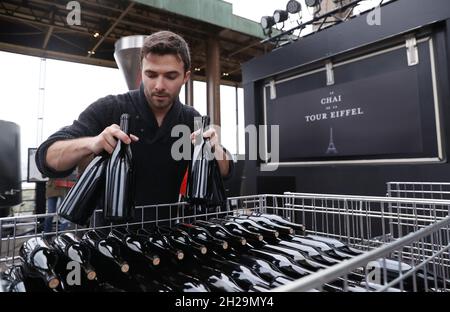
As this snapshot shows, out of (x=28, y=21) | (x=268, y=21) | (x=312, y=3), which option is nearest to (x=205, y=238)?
(x=312, y=3)

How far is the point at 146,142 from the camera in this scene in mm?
1145

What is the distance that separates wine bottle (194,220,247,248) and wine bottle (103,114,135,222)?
247 mm

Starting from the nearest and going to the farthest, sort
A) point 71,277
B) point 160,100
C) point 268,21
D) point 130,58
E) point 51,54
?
1. point 71,277
2. point 160,100
3. point 130,58
4. point 268,21
5. point 51,54

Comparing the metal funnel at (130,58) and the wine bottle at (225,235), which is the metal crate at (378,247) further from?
the metal funnel at (130,58)

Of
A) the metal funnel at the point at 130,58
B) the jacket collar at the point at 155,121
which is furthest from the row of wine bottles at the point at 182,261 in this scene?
the metal funnel at the point at 130,58

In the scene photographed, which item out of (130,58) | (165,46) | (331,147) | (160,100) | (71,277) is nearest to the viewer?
(71,277)

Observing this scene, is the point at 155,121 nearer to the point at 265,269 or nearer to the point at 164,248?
the point at 164,248

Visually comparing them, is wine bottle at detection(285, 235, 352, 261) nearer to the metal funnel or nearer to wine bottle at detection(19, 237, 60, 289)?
wine bottle at detection(19, 237, 60, 289)

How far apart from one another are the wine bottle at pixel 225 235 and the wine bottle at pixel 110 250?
25cm

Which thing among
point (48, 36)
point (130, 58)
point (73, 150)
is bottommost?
point (73, 150)

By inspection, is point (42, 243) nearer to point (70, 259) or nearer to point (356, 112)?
point (70, 259)

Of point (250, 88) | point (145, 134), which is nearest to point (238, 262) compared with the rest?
point (145, 134)

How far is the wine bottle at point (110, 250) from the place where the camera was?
63 centimetres

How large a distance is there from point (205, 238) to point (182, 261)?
10cm
